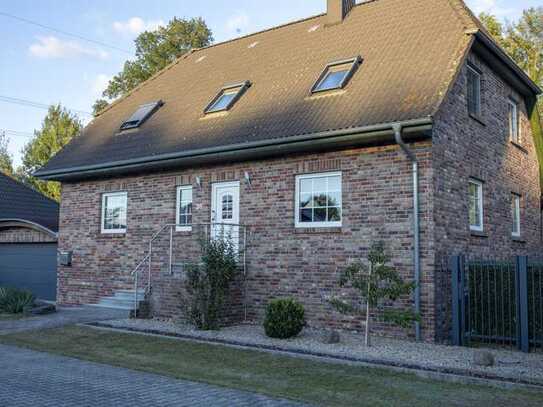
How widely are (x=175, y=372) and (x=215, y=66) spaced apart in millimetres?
11794

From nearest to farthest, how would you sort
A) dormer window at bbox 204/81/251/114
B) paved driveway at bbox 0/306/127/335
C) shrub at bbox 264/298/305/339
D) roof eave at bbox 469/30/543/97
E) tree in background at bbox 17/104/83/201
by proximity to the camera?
shrub at bbox 264/298/305/339
paved driveway at bbox 0/306/127/335
roof eave at bbox 469/30/543/97
dormer window at bbox 204/81/251/114
tree in background at bbox 17/104/83/201

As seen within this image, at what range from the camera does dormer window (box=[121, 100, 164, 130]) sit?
16.5 m

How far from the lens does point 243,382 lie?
7.31 m

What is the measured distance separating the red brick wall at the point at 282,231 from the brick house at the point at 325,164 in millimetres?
31

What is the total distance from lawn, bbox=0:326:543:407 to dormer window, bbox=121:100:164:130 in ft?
23.7

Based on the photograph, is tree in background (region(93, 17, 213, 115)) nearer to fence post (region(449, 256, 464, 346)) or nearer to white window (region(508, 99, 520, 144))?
white window (region(508, 99, 520, 144))

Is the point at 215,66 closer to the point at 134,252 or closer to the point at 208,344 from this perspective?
Result: the point at 134,252

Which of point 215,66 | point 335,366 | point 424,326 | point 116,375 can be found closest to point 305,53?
point 215,66

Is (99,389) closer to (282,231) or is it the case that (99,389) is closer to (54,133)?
(282,231)

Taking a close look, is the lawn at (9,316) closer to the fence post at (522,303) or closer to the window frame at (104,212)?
the window frame at (104,212)

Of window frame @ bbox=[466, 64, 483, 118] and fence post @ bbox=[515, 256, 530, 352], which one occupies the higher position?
window frame @ bbox=[466, 64, 483, 118]

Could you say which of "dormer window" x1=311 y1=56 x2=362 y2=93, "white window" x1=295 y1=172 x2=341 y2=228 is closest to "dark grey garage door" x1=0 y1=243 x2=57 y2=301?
"white window" x1=295 y1=172 x2=341 y2=228

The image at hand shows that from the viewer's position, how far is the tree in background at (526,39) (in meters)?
26.9

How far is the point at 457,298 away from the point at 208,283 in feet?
14.8
